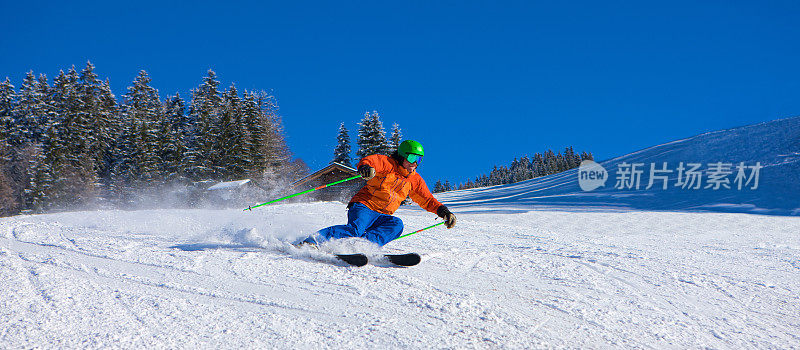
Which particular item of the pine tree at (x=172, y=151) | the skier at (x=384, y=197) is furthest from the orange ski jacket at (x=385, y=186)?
the pine tree at (x=172, y=151)

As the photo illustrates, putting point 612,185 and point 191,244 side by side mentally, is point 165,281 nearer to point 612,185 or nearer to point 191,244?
point 191,244

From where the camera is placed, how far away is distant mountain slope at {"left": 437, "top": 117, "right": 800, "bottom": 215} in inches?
826

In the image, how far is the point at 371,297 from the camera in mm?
2754

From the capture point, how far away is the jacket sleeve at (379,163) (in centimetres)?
455

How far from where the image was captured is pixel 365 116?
98.3ft

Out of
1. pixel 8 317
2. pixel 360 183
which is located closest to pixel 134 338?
pixel 8 317

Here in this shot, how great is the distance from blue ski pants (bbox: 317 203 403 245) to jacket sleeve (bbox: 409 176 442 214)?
548 millimetres

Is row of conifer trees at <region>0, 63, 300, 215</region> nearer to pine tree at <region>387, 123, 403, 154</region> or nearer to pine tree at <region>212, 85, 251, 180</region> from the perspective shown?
pine tree at <region>212, 85, 251, 180</region>

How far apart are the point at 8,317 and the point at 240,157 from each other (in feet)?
111

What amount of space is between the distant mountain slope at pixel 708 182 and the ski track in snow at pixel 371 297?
16668mm

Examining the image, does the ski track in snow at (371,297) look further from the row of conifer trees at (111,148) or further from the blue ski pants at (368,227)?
the row of conifer trees at (111,148)

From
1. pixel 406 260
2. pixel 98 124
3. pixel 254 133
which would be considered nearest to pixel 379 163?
pixel 406 260

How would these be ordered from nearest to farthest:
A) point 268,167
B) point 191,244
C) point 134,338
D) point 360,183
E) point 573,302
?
point 134,338, point 573,302, point 191,244, point 360,183, point 268,167

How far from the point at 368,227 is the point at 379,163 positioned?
0.71 metres
